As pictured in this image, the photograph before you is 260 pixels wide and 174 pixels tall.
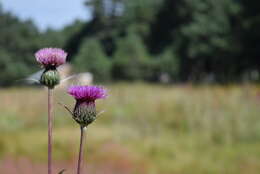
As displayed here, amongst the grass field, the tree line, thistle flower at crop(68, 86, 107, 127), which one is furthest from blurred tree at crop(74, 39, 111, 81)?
thistle flower at crop(68, 86, 107, 127)

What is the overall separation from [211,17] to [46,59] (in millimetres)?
26635

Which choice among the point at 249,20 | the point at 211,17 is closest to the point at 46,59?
the point at 249,20

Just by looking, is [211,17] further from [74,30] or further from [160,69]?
[74,30]

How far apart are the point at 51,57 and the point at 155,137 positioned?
644cm

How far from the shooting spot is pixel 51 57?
1044mm

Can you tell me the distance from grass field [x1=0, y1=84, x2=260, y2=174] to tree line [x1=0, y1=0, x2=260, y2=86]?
11.2 meters

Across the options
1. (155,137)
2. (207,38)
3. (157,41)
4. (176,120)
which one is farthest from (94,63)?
(155,137)

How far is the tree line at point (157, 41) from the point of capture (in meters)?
25.4

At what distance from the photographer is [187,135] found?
7.66 metres

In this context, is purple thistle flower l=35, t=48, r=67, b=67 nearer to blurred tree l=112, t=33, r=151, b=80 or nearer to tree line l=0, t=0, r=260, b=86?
tree line l=0, t=0, r=260, b=86

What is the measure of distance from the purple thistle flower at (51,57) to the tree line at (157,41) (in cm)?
1963

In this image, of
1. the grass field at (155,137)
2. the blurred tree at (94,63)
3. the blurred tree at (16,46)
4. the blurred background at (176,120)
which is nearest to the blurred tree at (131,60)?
the blurred tree at (94,63)

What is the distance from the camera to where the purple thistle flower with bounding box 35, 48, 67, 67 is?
3.36 ft

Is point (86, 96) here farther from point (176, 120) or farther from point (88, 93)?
point (176, 120)
